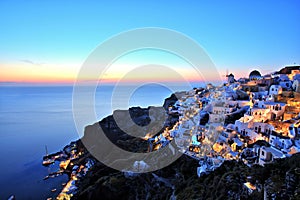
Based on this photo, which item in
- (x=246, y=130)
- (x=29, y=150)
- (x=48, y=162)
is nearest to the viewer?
(x=246, y=130)

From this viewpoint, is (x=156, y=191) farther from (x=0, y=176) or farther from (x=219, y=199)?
(x=0, y=176)

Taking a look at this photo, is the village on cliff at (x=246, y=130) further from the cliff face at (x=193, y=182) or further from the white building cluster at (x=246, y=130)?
the cliff face at (x=193, y=182)

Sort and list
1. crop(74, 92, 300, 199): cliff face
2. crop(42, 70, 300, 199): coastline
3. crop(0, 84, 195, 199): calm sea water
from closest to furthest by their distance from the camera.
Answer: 1. crop(74, 92, 300, 199): cliff face
2. crop(42, 70, 300, 199): coastline
3. crop(0, 84, 195, 199): calm sea water

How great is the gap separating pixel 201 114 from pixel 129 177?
8319 mm

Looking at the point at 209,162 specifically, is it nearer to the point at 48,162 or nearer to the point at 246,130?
the point at 246,130

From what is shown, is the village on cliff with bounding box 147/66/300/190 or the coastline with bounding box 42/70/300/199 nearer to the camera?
the coastline with bounding box 42/70/300/199

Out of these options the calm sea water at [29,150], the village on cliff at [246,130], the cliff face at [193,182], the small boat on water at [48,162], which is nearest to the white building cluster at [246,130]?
the village on cliff at [246,130]

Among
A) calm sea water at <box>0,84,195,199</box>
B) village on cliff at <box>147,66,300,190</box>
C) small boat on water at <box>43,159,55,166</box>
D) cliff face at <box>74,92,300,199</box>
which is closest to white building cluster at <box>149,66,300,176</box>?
village on cliff at <box>147,66,300,190</box>

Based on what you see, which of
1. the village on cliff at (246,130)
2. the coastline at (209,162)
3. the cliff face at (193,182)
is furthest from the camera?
the village on cliff at (246,130)

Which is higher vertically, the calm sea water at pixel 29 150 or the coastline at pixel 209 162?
the coastline at pixel 209 162

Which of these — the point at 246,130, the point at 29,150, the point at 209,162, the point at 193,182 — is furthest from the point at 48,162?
the point at 246,130

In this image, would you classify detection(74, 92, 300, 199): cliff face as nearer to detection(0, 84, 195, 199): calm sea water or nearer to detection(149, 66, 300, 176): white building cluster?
detection(149, 66, 300, 176): white building cluster

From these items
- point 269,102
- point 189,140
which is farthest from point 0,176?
point 269,102

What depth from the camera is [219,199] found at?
6.56 metres
